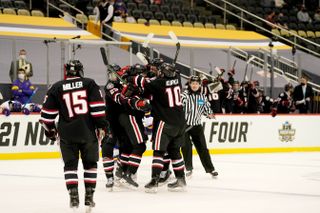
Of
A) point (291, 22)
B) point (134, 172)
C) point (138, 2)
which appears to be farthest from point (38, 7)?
point (134, 172)

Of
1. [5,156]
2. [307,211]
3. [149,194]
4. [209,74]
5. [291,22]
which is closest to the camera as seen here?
[307,211]

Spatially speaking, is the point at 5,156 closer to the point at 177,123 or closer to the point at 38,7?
→ the point at 177,123

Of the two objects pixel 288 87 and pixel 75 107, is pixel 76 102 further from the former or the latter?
pixel 288 87

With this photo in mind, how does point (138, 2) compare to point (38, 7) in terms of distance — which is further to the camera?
point (138, 2)

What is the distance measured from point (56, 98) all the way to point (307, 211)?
2.73 meters

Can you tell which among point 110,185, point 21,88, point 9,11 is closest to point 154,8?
point 9,11

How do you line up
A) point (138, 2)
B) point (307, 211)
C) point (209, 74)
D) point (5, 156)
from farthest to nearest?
point (138, 2) → point (209, 74) → point (5, 156) → point (307, 211)

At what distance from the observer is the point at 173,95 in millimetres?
9016

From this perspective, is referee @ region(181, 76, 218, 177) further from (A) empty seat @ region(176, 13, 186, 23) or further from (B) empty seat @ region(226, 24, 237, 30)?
(B) empty seat @ region(226, 24, 237, 30)

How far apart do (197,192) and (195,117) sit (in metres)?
1.80

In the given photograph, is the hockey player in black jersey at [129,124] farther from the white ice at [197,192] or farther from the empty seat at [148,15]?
the empty seat at [148,15]

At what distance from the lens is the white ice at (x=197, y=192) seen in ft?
25.0

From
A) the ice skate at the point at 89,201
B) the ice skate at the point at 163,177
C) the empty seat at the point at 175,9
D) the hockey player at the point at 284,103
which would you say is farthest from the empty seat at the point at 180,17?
the ice skate at the point at 89,201

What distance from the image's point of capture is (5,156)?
43.7 ft
